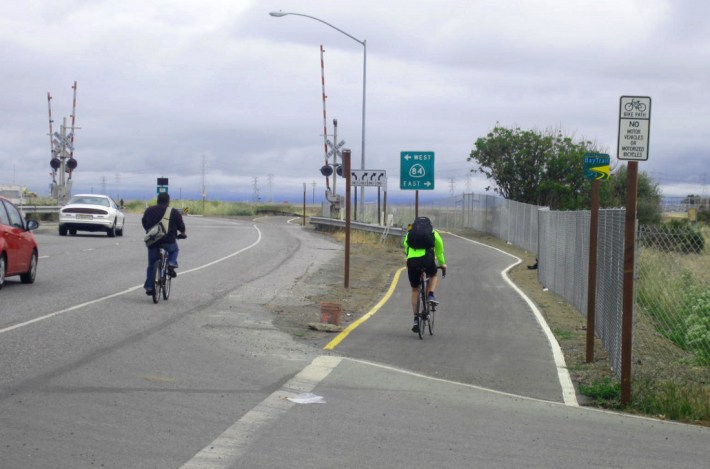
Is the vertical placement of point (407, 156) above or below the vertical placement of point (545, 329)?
above

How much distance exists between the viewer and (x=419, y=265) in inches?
567

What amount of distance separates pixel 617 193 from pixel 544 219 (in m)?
27.7

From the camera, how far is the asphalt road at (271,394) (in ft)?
23.6

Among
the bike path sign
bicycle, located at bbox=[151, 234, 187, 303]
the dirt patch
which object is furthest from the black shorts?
the bike path sign

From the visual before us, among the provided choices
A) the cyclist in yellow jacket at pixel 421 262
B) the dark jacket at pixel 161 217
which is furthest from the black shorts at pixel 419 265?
the dark jacket at pixel 161 217

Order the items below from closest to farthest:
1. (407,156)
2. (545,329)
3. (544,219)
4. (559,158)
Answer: (545,329)
(544,219)
(407,156)
(559,158)

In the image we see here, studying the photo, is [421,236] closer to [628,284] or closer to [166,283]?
[628,284]

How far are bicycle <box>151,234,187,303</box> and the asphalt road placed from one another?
0.72 feet

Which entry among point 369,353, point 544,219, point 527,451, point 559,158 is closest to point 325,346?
point 369,353

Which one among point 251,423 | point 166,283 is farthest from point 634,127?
point 166,283

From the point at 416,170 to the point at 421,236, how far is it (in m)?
17.1

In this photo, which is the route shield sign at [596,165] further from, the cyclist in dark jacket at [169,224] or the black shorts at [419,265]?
the cyclist in dark jacket at [169,224]

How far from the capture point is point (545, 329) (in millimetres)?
16359

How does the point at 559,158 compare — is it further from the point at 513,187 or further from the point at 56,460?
the point at 56,460
